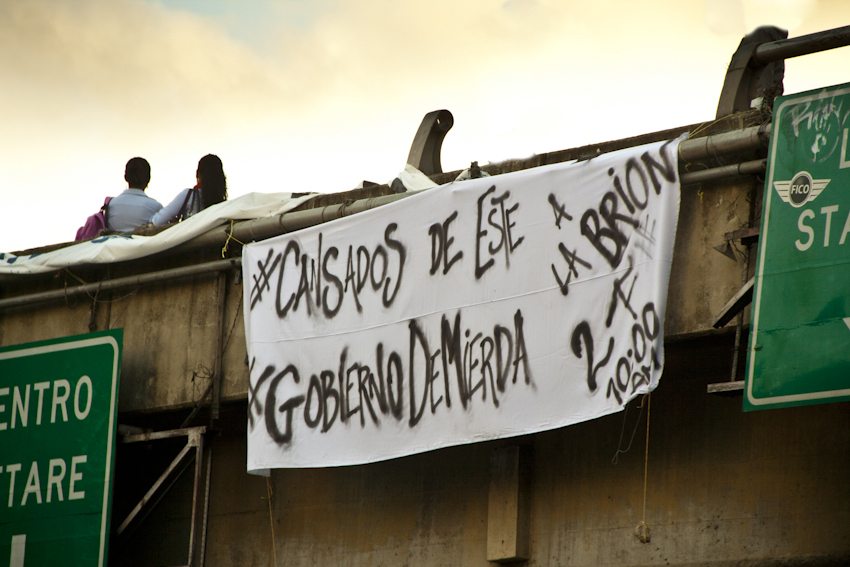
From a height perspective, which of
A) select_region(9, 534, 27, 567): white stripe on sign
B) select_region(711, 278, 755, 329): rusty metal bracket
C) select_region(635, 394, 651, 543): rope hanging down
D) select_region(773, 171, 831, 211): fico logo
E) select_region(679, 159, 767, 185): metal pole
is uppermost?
select_region(679, 159, 767, 185): metal pole

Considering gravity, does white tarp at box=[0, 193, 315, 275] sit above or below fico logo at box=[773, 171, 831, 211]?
above

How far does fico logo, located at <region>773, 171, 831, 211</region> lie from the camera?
7.71m

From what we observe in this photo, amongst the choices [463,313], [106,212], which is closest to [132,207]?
[106,212]

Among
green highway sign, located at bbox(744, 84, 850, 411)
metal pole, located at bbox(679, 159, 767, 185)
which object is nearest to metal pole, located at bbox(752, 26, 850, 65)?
green highway sign, located at bbox(744, 84, 850, 411)

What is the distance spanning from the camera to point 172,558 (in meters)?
11.6

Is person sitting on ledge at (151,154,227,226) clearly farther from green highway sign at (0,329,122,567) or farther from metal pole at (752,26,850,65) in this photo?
metal pole at (752,26,850,65)

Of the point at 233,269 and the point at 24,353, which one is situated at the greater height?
the point at 233,269

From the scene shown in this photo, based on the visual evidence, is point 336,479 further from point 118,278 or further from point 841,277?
point 841,277

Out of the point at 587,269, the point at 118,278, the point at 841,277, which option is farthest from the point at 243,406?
the point at 841,277

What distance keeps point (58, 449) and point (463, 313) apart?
14.9 ft

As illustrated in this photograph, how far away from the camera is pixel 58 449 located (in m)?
11.3

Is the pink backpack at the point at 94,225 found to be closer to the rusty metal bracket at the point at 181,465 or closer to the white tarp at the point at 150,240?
the white tarp at the point at 150,240

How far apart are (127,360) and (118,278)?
848 millimetres

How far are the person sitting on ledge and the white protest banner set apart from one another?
134 centimetres
